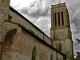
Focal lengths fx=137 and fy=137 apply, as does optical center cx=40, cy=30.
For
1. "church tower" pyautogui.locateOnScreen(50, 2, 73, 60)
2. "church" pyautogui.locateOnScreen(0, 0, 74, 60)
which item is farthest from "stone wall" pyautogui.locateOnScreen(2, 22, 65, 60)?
"church tower" pyautogui.locateOnScreen(50, 2, 73, 60)

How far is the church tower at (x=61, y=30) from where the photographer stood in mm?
32094

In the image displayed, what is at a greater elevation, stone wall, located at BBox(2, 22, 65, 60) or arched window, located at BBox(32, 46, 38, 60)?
stone wall, located at BBox(2, 22, 65, 60)

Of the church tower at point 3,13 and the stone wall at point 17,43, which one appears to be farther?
the church tower at point 3,13

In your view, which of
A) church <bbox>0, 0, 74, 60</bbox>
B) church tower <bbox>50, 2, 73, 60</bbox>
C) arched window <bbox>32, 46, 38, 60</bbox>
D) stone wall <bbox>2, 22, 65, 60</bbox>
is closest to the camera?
stone wall <bbox>2, 22, 65, 60</bbox>

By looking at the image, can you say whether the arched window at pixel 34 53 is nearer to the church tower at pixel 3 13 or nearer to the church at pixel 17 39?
the church at pixel 17 39

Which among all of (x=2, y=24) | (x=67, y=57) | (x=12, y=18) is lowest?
(x=67, y=57)

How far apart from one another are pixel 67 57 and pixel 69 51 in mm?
1550

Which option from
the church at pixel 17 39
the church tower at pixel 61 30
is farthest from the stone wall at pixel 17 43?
the church tower at pixel 61 30

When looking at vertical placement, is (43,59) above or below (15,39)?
below

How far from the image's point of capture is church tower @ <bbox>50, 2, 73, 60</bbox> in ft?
105

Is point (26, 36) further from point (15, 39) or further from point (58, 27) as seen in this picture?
point (58, 27)

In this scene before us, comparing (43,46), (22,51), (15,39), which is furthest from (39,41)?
(15,39)

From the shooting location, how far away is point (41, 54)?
16.2 meters

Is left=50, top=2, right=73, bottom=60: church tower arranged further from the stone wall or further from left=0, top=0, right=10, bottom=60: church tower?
left=0, top=0, right=10, bottom=60: church tower
